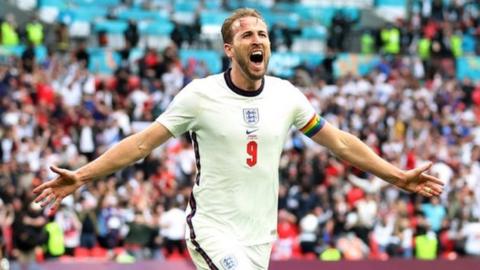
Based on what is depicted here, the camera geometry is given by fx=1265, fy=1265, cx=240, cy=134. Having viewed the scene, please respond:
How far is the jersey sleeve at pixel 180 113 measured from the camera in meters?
7.49

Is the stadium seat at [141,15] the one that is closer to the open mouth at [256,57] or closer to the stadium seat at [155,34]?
the stadium seat at [155,34]

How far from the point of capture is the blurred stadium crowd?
1906 cm

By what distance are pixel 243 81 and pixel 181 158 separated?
1431 centimetres

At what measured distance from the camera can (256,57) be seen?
747 cm

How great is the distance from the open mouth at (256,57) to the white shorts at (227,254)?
3.49 ft

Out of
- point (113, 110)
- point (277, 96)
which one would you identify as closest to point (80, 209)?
point (113, 110)

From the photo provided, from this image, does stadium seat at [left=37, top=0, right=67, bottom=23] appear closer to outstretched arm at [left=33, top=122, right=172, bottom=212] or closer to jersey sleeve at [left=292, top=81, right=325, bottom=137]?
jersey sleeve at [left=292, top=81, right=325, bottom=137]

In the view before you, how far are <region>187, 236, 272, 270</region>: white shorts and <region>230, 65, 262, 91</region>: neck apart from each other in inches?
36.0

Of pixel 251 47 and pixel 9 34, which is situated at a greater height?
pixel 251 47

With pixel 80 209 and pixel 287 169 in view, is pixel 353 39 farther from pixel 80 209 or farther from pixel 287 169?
pixel 80 209

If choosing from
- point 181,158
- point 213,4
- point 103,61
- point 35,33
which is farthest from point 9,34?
point 181,158

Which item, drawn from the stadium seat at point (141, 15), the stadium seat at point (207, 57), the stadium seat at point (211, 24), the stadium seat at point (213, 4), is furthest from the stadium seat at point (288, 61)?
the stadium seat at point (141, 15)

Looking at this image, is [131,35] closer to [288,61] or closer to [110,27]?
[110,27]

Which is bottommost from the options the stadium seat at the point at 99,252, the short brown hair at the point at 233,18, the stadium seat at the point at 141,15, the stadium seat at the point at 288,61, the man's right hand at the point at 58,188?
the stadium seat at the point at 99,252
